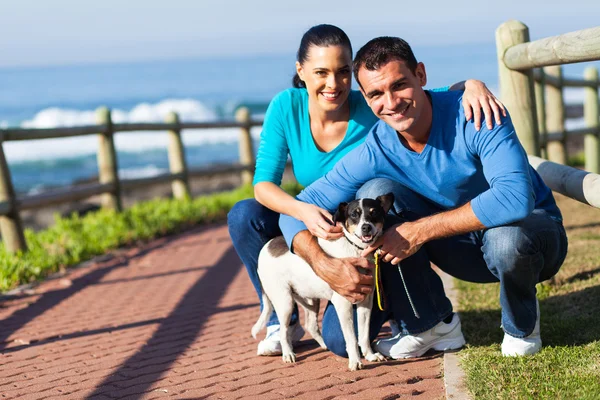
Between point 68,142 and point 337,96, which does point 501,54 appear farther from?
point 68,142

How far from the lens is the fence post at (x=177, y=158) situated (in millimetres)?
11305

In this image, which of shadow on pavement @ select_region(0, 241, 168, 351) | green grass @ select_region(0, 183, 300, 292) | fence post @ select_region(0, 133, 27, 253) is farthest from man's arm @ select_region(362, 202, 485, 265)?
fence post @ select_region(0, 133, 27, 253)

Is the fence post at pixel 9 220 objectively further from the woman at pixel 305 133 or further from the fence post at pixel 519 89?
the fence post at pixel 519 89

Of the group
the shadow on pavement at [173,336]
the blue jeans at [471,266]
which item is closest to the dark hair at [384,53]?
the blue jeans at [471,266]

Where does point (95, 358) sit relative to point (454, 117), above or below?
below

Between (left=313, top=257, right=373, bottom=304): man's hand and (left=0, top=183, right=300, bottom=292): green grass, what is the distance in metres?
3.87

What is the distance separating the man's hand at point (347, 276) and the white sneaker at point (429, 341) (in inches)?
13.8

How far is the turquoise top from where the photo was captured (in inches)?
165

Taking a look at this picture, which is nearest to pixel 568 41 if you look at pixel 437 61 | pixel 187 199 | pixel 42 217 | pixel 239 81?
pixel 187 199

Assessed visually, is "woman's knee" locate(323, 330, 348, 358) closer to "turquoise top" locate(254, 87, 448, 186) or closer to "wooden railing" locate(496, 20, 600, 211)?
→ "turquoise top" locate(254, 87, 448, 186)

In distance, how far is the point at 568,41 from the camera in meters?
3.91

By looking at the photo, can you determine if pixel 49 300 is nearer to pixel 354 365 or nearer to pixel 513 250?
pixel 354 365

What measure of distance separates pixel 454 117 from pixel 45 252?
5340 millimetres

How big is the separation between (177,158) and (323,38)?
7683mm
